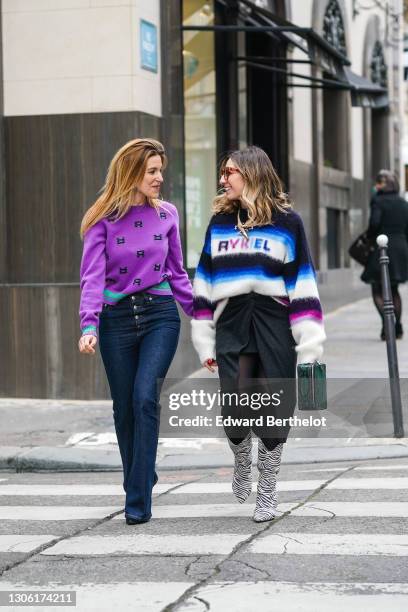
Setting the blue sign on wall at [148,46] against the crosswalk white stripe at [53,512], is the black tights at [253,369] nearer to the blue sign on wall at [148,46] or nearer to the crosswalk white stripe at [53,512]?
the crosswalk white stripe at [53,512]

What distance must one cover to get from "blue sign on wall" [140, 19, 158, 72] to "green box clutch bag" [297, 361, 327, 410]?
6457 mm

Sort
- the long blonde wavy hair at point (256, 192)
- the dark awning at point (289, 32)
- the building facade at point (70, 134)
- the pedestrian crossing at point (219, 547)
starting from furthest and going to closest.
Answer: the dark awning at point (289, 32) → the building facade at point (70, 134) → the long blonde wavy hair at point (256, 192) → the pedestrian crossing at point (219, 547)

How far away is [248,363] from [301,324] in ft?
1.05

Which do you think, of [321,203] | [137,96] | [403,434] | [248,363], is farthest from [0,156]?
[321,203]

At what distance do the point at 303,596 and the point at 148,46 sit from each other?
806cm

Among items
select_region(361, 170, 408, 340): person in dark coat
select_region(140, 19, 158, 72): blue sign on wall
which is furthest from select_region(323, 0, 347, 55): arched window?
select_region(140, 19, 158, 72): blue sign on wall


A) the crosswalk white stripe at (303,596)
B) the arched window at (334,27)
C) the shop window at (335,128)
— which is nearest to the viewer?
the crosswalk white stripe at (303,596)

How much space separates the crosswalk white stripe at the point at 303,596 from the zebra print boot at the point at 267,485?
1.19 meters

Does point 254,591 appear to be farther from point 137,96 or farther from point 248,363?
point 137,96

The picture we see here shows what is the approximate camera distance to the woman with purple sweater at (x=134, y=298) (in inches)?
245

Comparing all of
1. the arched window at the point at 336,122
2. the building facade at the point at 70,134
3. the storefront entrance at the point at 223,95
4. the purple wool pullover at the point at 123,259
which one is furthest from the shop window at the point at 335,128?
the purple wool pullover at the point at 123,259

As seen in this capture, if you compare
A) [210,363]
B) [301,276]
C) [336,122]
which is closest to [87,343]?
[210,363]

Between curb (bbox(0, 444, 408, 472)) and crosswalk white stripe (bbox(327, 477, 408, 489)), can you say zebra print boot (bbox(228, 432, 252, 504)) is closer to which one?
crosswalk white stripe (bbox(327, 477, 408, 489))

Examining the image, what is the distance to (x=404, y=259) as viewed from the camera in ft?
50.3
